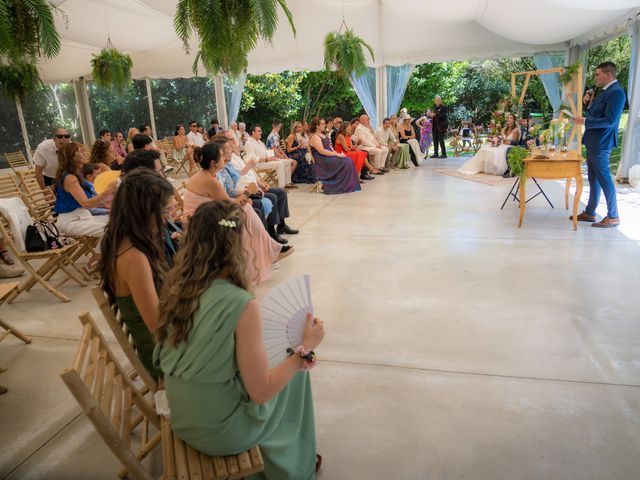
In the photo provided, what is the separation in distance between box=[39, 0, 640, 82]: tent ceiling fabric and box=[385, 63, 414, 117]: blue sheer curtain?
1.77 feet

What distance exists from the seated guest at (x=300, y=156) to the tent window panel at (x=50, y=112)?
24.0ft

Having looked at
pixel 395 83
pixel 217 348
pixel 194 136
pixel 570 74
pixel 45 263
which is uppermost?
pixel 395 83

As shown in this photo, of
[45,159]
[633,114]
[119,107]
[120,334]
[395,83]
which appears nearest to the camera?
[120,334]

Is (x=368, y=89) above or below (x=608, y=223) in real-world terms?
above

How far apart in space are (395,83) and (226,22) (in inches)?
346

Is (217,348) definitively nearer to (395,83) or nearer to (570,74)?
(570,74)

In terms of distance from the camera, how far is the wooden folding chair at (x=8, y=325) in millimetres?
2789

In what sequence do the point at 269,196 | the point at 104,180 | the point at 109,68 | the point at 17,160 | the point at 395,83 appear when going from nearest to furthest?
the point at 104,180
the point at 269,196
the point at 109,68
the point at 17,160
the point at 395,83

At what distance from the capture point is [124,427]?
5.29 ft

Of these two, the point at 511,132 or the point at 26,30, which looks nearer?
the point at 26,30

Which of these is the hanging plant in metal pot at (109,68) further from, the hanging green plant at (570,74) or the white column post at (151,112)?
the hanging green plant at (570,74)

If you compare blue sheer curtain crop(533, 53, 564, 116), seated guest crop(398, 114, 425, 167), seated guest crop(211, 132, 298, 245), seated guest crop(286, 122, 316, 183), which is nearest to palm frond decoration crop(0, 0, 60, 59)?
seated guest crop(211, 132, 298, 245)

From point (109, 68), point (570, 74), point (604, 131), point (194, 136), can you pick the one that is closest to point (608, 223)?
point (604, 131)

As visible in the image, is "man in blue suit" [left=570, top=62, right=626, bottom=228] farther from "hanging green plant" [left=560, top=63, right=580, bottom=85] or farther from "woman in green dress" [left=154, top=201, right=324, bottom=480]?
"woman in green dress" [left=154, top=201, right=324, bottom=480]
